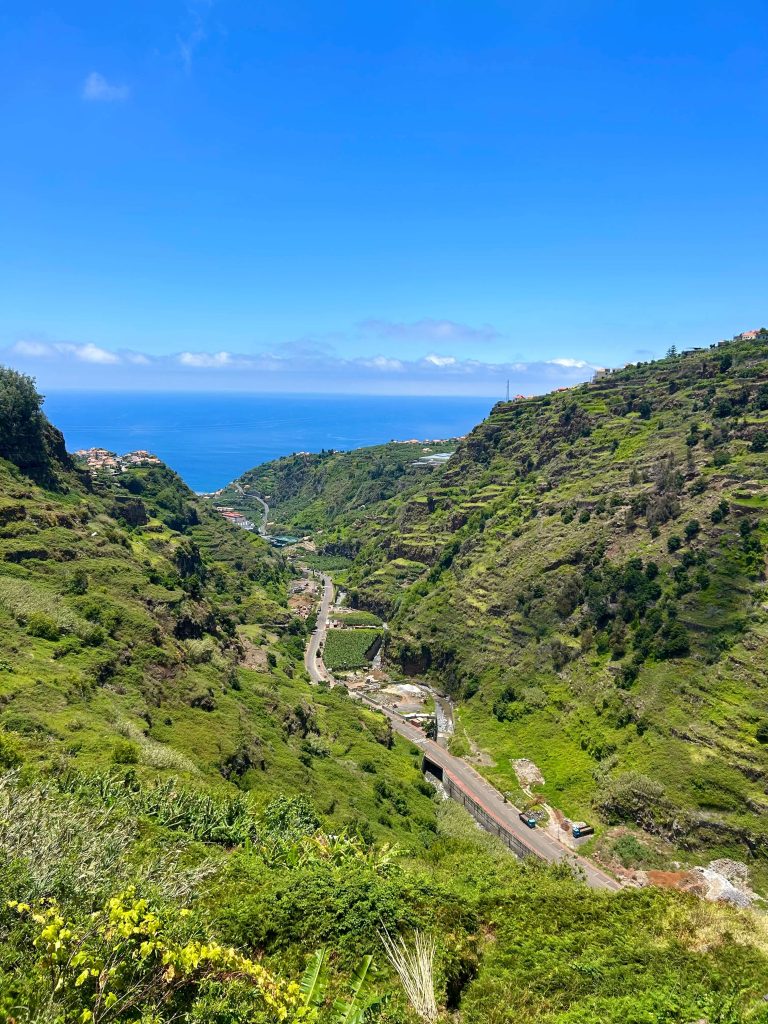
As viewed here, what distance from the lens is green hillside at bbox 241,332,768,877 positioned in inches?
1875

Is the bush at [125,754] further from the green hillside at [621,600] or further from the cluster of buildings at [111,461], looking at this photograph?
the cluster of buildings at [111,461]

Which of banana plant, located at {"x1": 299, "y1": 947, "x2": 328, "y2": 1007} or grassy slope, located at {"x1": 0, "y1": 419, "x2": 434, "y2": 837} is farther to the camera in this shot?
grassy slope, located at {"x1": 0, "y1": 419, "x2": 434, "y2": 837}

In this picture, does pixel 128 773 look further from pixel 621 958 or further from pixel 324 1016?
pixel 621 958

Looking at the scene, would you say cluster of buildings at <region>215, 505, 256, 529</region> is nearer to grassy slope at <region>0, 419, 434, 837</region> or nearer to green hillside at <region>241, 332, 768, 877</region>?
green hillside at <region>241, 332, 768, 877</region>

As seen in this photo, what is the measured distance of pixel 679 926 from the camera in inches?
585

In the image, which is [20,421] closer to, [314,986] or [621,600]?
[314,986]

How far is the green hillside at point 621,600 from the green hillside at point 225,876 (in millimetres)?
16995

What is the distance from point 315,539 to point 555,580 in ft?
330

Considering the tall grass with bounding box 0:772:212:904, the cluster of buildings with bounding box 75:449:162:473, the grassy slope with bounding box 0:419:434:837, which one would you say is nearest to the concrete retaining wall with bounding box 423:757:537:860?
the grassy slope with bounding box 0:419:434:837

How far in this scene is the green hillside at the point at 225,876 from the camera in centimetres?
820

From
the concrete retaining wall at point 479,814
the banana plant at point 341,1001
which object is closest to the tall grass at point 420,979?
the banana plant at point 341,1001

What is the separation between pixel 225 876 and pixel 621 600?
60.2 metres

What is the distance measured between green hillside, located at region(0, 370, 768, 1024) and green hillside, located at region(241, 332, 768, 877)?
17.0 m

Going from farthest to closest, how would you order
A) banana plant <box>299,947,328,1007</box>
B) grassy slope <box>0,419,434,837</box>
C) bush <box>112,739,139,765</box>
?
grassy slope <box>0,419,434,837</box>
bush <box>112,739,139,765</box>
banana plant <box>299,947,328,1007</box>
